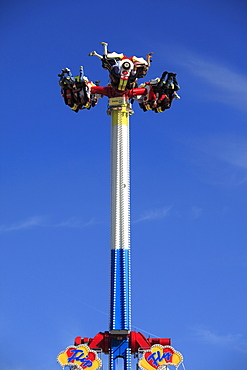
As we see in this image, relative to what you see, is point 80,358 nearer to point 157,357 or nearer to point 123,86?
point 157,357

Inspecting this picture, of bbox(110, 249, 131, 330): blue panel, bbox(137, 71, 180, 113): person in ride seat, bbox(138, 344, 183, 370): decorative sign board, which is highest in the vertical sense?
bbox(137, 71, 180, 113): person in ride seat

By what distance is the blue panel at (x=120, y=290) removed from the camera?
4525cm

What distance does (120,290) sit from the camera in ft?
151

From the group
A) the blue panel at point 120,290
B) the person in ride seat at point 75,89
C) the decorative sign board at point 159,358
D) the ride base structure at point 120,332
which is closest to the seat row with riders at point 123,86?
the person in ride seat at point 75,89

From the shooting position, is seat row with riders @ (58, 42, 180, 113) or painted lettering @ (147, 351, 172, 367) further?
seat row with riders @ (58, 42, 180, 113)

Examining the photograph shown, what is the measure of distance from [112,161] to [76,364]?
1420 centimetres

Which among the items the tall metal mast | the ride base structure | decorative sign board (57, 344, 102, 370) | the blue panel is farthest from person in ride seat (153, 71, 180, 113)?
decorative sign board (57, 344, 102, 370)

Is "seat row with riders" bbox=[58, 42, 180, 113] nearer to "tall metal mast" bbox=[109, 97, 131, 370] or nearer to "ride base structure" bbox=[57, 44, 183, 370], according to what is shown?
"tall metal mast" bbox=[109, 97, 131, 370]

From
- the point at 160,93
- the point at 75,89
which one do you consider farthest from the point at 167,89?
the point at 75,89

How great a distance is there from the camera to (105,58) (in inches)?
1987

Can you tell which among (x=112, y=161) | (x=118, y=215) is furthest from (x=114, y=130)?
(x=118, y=215)

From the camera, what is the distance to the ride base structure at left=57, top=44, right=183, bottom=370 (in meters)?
44.0

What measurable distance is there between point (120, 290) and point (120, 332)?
8.93 ft

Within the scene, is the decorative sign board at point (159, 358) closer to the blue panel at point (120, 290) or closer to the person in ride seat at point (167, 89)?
the blue panel at point (120, 290)
